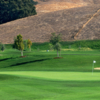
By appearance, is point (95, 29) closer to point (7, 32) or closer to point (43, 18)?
point (43, 18)

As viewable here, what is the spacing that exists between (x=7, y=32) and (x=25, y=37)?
15.9 m

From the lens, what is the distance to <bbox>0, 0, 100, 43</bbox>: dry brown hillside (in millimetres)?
115500

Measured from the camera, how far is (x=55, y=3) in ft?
655

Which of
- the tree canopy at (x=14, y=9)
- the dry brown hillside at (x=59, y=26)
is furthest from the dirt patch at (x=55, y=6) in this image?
the dry brown hillside at (x=59, y=26)

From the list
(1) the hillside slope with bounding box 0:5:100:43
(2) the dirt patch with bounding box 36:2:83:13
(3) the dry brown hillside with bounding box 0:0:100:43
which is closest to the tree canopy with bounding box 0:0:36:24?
(3) the dry brown hillside with bounding box 0:0:100:43

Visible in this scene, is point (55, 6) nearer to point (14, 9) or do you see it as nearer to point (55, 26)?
point (14, 9)

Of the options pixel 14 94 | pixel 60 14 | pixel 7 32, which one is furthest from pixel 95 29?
pixel 14 94

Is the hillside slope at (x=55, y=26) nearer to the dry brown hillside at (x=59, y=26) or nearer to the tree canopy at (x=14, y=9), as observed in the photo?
the dry brown hillside at (x=59, y=26)

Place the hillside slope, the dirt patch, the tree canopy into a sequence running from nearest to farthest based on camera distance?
the hillside slope → the tree canopy → the dirt patch

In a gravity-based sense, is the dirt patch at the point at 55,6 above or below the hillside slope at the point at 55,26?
above

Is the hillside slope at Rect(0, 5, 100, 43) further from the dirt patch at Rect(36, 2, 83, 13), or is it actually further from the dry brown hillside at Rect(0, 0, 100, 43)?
the dirt patch at Rect(36, 2, 83, 13)

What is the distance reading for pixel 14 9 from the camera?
463ft

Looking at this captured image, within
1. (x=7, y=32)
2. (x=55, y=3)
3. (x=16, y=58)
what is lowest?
(x=16, y=58)

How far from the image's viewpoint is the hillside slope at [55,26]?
380ft
